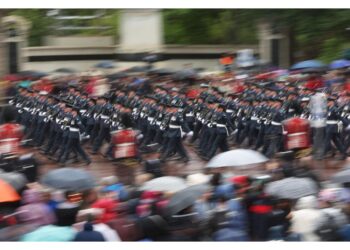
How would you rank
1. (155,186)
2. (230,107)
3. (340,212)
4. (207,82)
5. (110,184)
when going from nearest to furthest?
(340,212) → (155,186) → (110,184) → (230,107) → (207,82)

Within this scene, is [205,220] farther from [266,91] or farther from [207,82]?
[207,82]

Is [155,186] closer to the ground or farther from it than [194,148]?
farther from it

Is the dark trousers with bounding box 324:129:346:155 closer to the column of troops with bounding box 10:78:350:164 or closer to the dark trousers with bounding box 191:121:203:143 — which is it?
the column of troops with bounding box 10:78:350:164

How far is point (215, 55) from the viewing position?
27.7 m

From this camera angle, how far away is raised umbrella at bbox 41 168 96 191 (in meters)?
8.41

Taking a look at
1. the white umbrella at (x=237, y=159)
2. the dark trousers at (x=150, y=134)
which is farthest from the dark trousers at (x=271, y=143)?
the white umbrella at (x=237, y=159)

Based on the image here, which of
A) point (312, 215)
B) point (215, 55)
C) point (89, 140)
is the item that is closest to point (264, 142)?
point (89, 140)

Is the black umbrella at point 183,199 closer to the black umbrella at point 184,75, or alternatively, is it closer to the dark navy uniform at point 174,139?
the dark navy uniform at point 174,139

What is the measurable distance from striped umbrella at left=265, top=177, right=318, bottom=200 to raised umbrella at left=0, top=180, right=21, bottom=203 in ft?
7.24

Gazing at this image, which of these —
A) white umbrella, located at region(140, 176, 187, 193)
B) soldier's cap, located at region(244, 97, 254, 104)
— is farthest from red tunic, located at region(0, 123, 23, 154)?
white umbrella, located at region(140, 176, 187, 193)

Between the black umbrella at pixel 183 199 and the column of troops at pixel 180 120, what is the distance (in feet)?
23.5

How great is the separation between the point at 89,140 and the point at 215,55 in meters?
11.9

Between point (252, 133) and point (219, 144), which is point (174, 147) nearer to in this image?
point (219, 144)

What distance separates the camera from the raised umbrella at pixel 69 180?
8.41 metres
